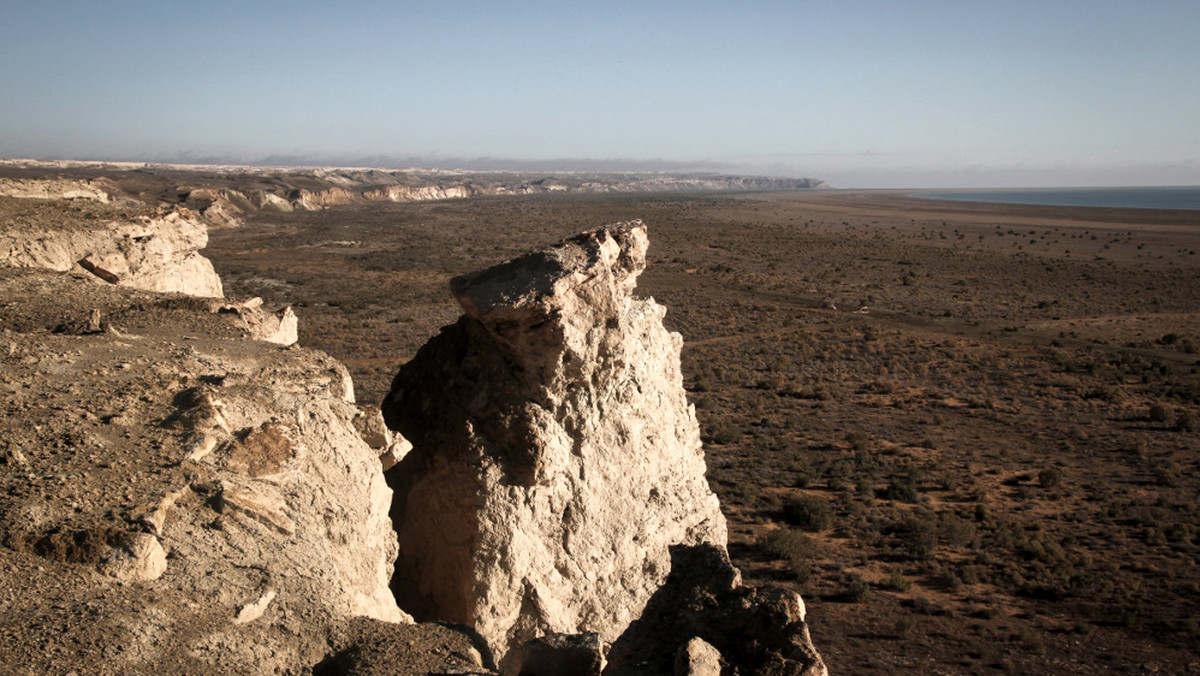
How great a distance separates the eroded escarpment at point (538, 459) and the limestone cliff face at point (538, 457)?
0.05 feet

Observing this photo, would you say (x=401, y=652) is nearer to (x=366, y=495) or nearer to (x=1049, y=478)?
(x=366, y=495)

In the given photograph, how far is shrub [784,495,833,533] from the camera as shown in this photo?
47.8 feet

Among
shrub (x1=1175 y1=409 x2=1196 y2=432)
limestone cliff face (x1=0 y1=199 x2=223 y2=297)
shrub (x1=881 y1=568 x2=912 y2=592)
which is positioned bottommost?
shrub (x1=881 y1=568 x2=912 y2=592)

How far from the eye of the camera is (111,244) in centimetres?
1210

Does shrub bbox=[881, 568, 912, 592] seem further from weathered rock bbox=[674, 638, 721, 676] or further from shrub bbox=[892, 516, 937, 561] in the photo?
weathered rock bbox=[674, 638, 721, 676]

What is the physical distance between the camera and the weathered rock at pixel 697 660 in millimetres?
4211

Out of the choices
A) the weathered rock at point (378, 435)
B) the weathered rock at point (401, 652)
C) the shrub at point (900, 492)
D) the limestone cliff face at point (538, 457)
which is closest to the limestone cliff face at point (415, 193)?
the shrub at point (900, 492)

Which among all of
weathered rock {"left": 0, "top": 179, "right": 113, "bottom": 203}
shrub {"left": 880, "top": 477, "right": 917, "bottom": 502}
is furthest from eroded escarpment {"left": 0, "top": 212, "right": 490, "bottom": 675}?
shrub {"left": 880, "top": 477, "right": 917, "bottom": 502}

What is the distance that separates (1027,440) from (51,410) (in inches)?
800

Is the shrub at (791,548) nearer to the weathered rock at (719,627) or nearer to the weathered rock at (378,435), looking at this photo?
the weathered rock at (719,627)

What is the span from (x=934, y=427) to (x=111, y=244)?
18886 mm

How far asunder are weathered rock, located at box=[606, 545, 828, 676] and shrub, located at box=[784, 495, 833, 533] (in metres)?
9.80

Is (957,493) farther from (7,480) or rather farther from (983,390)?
(7,480)

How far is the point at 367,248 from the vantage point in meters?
59.3
